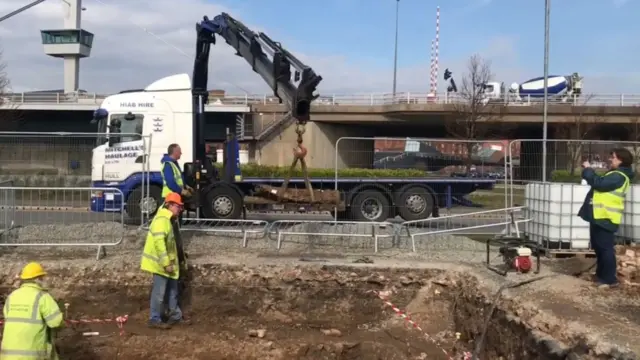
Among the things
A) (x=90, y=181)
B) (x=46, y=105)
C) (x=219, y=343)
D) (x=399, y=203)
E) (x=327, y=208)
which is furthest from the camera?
(x=46, y=105)

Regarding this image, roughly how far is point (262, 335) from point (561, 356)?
154 inches

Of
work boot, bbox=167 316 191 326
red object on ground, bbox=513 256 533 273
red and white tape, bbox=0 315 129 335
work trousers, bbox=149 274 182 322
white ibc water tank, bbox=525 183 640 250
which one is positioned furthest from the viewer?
white ibc water tank, bbox=525 183 640 250

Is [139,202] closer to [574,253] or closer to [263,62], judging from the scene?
[263,62]

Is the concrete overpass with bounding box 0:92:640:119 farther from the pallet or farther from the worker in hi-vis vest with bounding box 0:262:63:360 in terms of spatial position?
the worker in hi-vis vest with bounding box 0:262:63:360

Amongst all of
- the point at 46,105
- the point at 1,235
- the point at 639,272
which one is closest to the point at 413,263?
the point at 639,272

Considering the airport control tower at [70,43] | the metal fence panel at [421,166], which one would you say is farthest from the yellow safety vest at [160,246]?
the airport control tower at [70,43]

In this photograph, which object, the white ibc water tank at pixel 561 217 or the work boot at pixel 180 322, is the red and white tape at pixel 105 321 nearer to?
the work boot at pixel 180 322

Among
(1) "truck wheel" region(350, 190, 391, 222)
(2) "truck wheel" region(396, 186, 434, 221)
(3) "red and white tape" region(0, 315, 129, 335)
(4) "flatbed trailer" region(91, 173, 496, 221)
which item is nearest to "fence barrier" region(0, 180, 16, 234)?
(3) "red and white tape" region(0, 315, 129, 335)

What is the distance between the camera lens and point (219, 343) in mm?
7500

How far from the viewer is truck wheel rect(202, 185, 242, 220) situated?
13.1 meters

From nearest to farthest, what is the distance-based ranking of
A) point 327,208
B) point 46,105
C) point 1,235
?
point 1,235, point 327,208, point 46,105

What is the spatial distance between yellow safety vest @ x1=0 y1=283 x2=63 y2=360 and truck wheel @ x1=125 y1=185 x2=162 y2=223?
6.83 m

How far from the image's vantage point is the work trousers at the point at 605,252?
7238 mm

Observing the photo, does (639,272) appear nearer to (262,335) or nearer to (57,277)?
(262,335)
